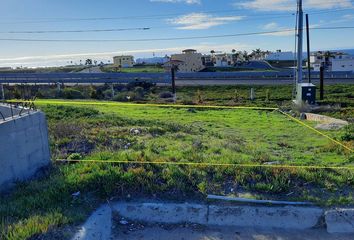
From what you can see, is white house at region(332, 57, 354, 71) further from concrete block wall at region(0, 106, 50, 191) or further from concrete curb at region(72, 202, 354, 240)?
concrete block wall at region(0, 106, 50, 191)

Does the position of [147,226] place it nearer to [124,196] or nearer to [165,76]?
[124,196]

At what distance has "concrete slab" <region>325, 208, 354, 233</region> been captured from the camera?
469 cm

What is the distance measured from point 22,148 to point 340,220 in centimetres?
470

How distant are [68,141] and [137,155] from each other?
7.80 ft

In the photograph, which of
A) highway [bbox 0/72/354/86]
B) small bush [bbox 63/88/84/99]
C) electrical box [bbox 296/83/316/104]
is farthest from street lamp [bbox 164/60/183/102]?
electrical box [bbox 296/83/316/104]

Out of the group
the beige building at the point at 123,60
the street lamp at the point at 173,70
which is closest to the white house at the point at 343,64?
the street lamp at the point at 173,70

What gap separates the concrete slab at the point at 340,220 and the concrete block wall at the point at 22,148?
176 inches

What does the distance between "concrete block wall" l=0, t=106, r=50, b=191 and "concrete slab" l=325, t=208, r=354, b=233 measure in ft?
14.7

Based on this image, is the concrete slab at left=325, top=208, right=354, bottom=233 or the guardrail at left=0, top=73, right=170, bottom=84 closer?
the concrete slab at left=325, top=208, right=354, bottom=233

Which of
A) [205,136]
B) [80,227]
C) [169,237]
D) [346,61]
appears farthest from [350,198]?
[346,61]

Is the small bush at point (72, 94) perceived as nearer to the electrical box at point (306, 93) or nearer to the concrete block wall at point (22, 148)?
the electrical box at point (306, 93)

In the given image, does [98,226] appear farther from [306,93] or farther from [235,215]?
[306,93]

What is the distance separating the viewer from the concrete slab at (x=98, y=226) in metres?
4.14

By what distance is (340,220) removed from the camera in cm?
474
